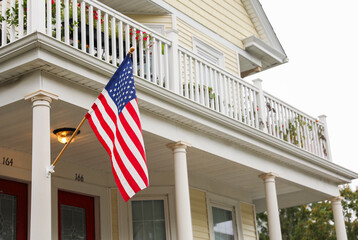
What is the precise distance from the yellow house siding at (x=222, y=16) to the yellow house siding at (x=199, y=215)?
4420 millimetres

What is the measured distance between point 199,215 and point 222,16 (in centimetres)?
567

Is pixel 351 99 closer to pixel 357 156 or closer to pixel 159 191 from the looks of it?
pixel 357 156

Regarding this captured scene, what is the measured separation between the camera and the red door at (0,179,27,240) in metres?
9.19

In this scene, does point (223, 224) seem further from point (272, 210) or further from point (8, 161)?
point (8, 161)

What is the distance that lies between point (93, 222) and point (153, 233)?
4.09ft

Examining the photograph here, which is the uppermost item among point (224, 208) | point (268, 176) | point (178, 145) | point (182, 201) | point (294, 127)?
point (294, 127)

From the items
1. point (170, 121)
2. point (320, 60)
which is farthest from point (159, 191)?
point (320, 60)

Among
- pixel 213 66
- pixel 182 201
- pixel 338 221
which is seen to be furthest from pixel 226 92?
pixel 338 221

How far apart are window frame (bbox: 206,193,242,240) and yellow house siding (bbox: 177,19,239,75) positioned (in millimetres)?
3599

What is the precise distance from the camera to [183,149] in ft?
30.2

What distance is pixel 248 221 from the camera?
13570 mm

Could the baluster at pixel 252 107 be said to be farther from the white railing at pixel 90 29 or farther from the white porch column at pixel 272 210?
the white railing at pixel 90 29

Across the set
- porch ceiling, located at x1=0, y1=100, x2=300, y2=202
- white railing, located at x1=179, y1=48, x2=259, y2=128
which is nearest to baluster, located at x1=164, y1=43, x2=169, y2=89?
white railing, located at x1=179, y1=48, x2=259, y2=128

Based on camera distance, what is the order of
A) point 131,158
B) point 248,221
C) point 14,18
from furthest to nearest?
1. point 248,221
2. point 14,18
3. point 131,158
